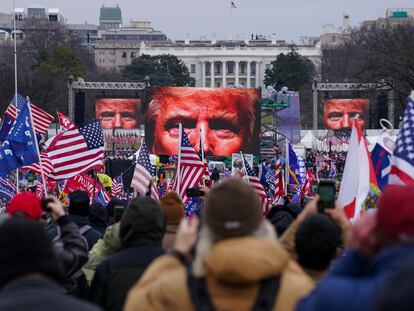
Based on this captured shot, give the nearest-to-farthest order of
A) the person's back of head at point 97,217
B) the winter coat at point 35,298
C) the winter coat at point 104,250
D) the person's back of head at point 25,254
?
1. the winter coat at point 35,298
2. the person's back of head at point 25,254
3. the winter coat at point 104,250
4. the person's back of head at point 97,217

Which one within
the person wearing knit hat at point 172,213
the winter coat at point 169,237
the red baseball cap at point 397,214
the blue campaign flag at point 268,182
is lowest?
the blue campaign flag at point 268,182

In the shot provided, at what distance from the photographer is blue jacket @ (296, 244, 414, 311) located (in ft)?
12.4

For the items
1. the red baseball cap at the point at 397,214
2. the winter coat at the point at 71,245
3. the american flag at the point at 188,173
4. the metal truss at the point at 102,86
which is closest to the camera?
the red baseball cap at the point at 397,214

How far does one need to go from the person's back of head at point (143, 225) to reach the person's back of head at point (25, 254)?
1.86 metres

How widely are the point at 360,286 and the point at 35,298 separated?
3.04ft

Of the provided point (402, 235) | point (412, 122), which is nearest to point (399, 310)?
point (402, 235)

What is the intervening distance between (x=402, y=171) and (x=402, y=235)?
430 centimetres

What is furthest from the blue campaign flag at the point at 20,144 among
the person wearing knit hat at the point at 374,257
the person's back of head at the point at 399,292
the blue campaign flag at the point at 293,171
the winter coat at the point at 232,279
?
the person's back of head at the point at 399,292

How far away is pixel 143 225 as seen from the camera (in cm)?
605

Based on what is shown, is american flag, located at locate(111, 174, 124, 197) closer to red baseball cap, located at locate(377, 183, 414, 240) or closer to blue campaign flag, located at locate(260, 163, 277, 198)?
blue campaign flag, located at locate(260, 163, 277, 198)

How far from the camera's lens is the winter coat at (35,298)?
13.1ft

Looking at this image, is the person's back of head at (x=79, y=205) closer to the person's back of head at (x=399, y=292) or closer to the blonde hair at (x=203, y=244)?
the blonde hair at (x=203, y=244)

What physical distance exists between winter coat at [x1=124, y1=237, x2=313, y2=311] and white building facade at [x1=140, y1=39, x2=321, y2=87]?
152 metres

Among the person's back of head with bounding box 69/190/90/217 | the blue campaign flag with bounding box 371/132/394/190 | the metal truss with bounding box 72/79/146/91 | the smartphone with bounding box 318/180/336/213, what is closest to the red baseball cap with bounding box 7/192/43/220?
A: the smartphone with bounding box 318/180/336/213
